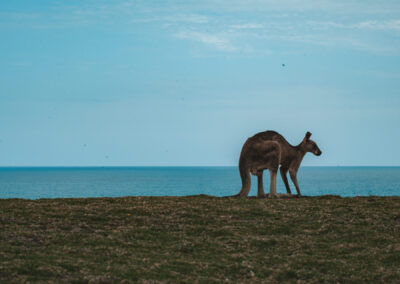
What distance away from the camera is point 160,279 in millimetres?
9984

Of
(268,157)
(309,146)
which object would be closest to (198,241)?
(268,157)

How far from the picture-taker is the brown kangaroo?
1866 centimetres

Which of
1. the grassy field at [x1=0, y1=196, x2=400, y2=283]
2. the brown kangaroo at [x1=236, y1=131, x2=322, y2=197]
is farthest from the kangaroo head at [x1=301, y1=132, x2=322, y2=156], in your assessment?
the grassy field at [x1=0, y1=196, x2=400, y2=283]

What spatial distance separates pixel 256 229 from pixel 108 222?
4.17m

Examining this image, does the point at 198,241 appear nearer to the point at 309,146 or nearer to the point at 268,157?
the point at 268,157

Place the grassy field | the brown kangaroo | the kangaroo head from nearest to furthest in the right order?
the grassy field, the brown kangaroo, the kangaroo head

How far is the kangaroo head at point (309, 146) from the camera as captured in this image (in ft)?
66.8

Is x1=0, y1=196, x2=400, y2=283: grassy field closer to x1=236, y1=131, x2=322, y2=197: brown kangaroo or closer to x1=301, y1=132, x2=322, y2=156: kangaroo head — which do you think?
x1=236, y1=131, x2=322, y2=197: brown kangaroo

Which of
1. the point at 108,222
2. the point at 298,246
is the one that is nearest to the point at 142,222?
the point at 108,222

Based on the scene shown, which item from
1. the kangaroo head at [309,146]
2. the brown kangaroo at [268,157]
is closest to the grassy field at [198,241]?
the brown kangaroo at [268,157]

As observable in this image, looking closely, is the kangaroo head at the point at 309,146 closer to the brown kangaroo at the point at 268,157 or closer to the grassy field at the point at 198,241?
the brown kangaroo at the point at 268,157

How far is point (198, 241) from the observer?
12609 mm

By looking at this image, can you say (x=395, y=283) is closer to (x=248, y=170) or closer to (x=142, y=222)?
(x=142, y=222)

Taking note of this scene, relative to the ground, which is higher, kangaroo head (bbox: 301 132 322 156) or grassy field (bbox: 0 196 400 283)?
kangaroo head (bbox: 301 132 322 156)
